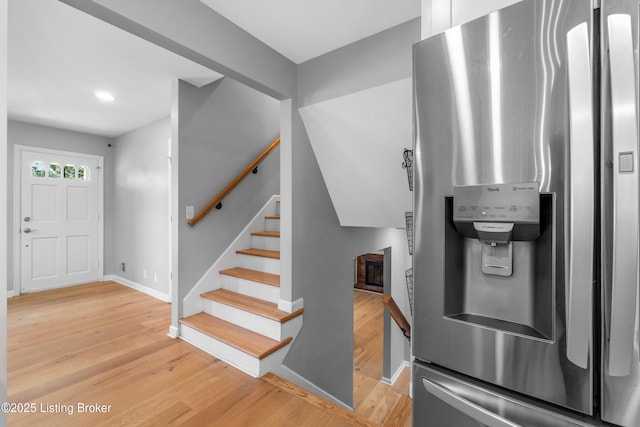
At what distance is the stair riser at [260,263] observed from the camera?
2815 millimetres

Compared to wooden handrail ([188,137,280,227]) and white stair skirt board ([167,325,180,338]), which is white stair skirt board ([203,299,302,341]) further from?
wooden handrail ([188,137,280,227])

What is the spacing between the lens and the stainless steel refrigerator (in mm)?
603

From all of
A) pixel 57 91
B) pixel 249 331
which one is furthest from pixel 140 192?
pixel 249 331

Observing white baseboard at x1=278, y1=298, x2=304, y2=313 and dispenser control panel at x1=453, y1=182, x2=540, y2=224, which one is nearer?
dispenser control panel at x1=453, y1=182, x2=540, y2=224

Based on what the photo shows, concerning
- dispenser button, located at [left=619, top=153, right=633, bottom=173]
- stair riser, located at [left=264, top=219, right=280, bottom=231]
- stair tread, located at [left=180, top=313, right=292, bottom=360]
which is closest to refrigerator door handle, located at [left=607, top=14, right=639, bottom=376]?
dispenser button, located at [left=619, top=153, right=633, bottom=173]

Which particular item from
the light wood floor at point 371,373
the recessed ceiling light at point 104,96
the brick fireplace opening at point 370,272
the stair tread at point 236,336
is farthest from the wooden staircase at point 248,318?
the brick fireplace opening at point 370,272

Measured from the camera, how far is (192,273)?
269 cm

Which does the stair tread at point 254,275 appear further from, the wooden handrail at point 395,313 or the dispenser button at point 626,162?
the dispenser button at point 626,162

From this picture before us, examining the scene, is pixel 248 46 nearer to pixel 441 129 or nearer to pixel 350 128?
pixel 350 128

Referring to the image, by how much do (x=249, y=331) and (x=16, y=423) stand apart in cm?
135

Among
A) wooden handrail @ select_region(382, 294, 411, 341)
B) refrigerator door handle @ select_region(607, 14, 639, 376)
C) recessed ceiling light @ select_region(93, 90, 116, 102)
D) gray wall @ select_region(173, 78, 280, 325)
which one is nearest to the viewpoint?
A: refrigerator door handle @ select_region(607, 14, 639, 376)

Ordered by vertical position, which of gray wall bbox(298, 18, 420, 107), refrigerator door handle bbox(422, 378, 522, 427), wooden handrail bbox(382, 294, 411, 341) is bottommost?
wooden handrail bbox(382, 294, 411, 341)

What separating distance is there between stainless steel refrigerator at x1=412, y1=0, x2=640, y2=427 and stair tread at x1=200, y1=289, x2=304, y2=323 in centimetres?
148

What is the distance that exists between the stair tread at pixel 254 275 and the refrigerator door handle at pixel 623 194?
216 cm
